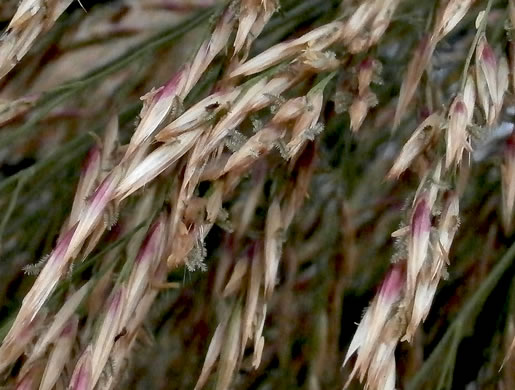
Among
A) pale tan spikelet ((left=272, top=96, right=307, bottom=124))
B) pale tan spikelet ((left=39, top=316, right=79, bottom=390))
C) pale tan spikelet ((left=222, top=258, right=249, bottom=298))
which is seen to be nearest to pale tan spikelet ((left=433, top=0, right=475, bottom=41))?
pale tan spikelet ((left=272, top=96, right=307, bottom=124))

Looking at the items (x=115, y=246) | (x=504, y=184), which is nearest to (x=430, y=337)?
(x=504, y=184)

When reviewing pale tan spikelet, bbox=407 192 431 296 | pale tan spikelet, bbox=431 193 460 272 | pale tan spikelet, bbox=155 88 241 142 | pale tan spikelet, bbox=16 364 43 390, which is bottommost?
pale tan spikelet, bbox=431 193 460 272

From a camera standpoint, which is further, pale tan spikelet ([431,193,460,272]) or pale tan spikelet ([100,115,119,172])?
pale tan spikelet ([100,115,119,172])

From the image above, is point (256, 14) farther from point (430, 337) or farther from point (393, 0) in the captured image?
point (430, 337)

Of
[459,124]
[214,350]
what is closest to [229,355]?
[214,350]

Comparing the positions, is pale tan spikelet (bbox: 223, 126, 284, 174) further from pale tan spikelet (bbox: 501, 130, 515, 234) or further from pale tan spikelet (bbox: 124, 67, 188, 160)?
pale tan spikelet (bbox: 501, 130, 515, 234)

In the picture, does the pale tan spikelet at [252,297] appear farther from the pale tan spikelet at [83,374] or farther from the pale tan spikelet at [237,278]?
the pale tan spikelet at [83,374]
